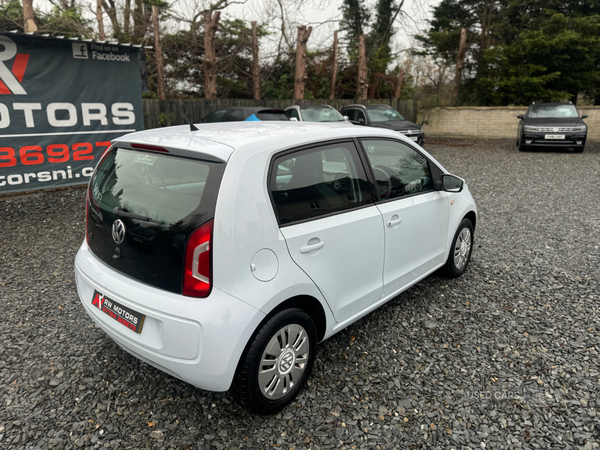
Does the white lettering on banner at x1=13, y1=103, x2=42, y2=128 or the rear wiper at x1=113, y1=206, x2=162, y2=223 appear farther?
the white lettering on banner at x1=13, y1=103, x2=42, y2=128

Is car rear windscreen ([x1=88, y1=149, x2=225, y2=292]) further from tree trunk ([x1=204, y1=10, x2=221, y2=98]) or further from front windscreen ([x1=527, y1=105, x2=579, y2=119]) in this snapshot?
front windscreen ([x1=527, y1=105, x2=579, y2=119])

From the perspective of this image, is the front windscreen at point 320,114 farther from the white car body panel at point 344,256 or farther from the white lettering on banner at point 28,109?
the white car body panel at point 344,256

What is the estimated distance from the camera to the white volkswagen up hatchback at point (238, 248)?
2152 millimetres

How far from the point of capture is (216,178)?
7.18 feet

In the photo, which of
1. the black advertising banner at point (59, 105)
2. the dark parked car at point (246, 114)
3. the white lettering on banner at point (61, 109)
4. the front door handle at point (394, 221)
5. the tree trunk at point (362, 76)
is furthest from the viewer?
the tree trunk at point (362, 76)

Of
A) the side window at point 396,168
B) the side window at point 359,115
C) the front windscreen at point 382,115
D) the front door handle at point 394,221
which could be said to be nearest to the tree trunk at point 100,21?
the side window at point 359,115

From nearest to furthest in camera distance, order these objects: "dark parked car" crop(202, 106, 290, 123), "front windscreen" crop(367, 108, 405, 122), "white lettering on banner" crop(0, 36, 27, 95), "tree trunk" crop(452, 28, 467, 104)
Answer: "white lettering on banner" crop(0, 36, 27, 95) → "dark parked car" crop(202, 106, 290, 123) → "front windscreen" crop(367, 108, 405, 122) → "tree trunk" crop(452, 28, 467, 104)

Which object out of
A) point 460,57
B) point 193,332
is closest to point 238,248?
point 193,332

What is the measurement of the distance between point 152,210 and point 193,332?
69 cm

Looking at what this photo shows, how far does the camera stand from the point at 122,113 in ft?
26.8

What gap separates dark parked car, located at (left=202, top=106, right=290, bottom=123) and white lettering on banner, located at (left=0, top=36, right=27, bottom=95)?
4.65 m

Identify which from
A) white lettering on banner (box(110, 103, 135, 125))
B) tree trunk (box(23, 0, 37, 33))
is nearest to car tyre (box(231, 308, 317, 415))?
white lettering on banner (box(110, 103, 135, 125))

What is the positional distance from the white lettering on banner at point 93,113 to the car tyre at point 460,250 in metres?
6.63

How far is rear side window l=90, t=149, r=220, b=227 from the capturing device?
2236 mm
